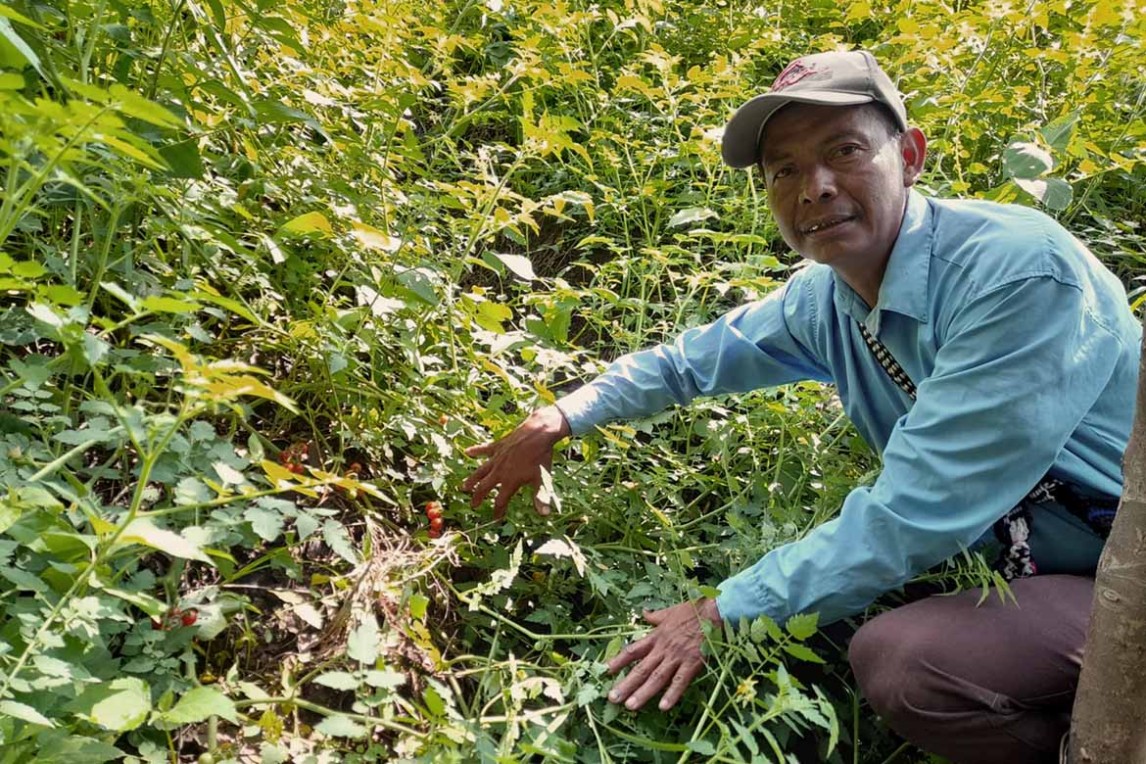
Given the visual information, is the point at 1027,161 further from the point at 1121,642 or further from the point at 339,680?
the point at 339,680

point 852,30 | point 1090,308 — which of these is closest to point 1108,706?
point 1090,308

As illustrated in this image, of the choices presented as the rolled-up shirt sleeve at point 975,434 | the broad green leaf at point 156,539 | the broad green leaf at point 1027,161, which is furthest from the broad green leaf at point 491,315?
the broad green leaf at point 1027,161

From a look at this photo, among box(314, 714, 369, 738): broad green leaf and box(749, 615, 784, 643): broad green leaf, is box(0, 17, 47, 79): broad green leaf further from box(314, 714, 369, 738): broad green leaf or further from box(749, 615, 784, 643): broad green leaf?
box(749, 615, 784, 643): broad green leaf

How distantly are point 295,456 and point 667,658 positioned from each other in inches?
35.8

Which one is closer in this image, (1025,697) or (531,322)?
(1025,697)

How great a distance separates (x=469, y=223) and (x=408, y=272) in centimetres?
37

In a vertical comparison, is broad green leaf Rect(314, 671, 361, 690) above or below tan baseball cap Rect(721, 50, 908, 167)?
below

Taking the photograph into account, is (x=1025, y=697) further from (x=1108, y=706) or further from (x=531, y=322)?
(x=531, y=322)

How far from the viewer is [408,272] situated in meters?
2.06

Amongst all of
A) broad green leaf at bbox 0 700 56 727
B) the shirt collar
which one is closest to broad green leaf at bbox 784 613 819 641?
the shirt collar

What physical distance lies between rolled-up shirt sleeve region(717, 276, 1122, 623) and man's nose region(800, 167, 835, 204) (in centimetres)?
33

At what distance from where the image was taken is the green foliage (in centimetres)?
135

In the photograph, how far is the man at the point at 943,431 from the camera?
161 centimetres

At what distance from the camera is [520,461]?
2.08 metres
